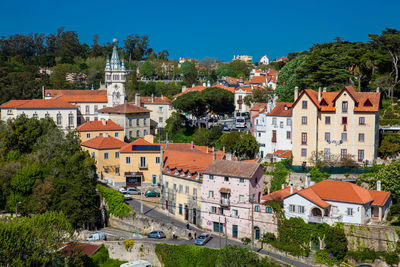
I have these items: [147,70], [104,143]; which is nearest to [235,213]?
[104,143]

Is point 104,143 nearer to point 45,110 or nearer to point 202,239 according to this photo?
point 45,110

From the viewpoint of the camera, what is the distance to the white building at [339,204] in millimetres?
43750

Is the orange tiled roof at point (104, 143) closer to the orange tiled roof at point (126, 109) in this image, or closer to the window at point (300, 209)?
the orange tiled roof at point (126, 109)

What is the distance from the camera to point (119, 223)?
53.5 m

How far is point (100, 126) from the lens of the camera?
7319 centimetres

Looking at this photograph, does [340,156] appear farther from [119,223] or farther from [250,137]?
[119,223]

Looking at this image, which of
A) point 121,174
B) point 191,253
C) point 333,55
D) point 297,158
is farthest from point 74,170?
point 333,55

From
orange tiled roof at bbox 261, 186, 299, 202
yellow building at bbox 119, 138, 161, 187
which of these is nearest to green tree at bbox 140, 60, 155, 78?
yellow building at bbox 119, 138, 161, 187

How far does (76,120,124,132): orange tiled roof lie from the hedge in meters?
18.0

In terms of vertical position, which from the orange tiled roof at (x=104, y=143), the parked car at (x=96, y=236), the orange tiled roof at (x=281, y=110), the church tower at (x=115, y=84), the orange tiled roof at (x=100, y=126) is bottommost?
the parked car at (x=96, y=236)

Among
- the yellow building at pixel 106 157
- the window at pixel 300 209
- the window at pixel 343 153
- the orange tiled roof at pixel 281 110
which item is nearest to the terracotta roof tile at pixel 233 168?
the window at pixel 300 209

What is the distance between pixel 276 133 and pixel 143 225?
17856mm

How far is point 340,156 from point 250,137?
39.3 feet

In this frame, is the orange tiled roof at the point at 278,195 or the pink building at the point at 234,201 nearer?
the orange tiled roof at the point at 278,195
